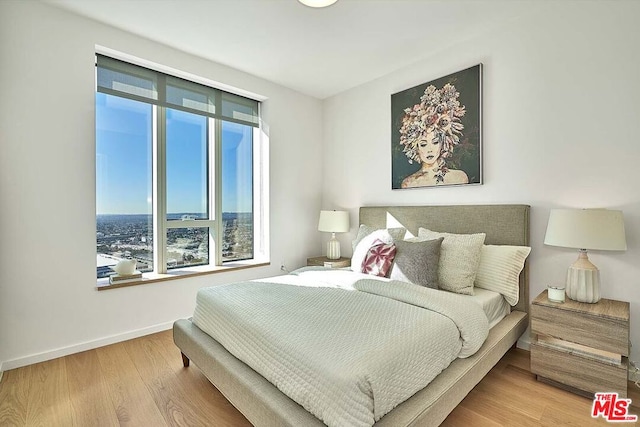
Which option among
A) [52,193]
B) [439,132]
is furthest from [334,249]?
[52,193]

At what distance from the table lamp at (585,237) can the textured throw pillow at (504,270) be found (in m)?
0.32

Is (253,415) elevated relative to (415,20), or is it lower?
lower

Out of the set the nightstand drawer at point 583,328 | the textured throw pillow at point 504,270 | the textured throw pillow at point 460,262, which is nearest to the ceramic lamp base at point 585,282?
the nightstand drawer at point 583,328

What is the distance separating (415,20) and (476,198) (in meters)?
1.58

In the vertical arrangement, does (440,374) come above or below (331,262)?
below

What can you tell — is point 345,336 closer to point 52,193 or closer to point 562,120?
point 562,120

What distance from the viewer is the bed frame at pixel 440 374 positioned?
1320mm

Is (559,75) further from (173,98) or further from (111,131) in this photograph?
(111,131)

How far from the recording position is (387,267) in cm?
251

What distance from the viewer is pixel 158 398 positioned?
6.18 feet

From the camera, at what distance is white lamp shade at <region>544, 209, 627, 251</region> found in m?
1.84

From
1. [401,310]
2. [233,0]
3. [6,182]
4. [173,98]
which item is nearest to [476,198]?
[401,310]

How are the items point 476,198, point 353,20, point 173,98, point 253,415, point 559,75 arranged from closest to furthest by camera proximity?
point 253,415 < point 559,75 < point 353,20 < point 476,198 < point 173,98

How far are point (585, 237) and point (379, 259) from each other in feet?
4.38
